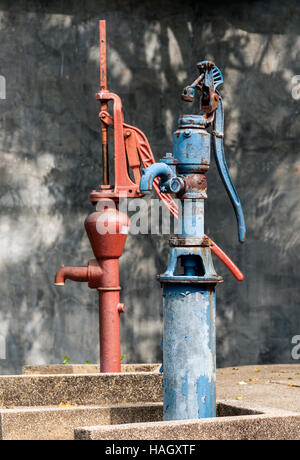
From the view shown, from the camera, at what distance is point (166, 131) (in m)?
8.30

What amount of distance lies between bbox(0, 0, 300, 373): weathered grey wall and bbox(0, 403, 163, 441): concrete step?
3.63 meters

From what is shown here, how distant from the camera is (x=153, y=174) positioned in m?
4.03

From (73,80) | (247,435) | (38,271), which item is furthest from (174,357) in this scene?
(73,80)

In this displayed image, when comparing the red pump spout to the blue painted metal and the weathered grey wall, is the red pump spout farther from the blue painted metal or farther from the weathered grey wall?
the weathered grey wall

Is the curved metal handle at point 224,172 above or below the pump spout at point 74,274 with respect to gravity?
above

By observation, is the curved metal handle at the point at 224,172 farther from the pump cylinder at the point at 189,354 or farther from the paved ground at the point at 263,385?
the paved ground at the point at 263,385

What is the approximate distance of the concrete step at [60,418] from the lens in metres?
4.03

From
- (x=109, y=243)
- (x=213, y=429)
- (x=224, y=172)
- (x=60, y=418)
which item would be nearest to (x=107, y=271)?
(x=109, y=243)

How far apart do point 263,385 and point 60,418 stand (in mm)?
2994

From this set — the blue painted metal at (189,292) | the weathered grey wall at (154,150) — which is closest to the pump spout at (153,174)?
the blue painted metal at (189,292)

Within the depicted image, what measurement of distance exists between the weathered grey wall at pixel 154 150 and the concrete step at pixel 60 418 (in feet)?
11.9

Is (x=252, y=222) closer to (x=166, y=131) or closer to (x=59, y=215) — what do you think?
(x=166, y=131)

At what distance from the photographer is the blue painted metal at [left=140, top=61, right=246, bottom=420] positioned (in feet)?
13.0

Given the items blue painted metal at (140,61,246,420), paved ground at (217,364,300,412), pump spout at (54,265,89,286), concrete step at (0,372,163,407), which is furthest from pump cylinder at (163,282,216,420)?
pump spout at (54,265,89,286)
